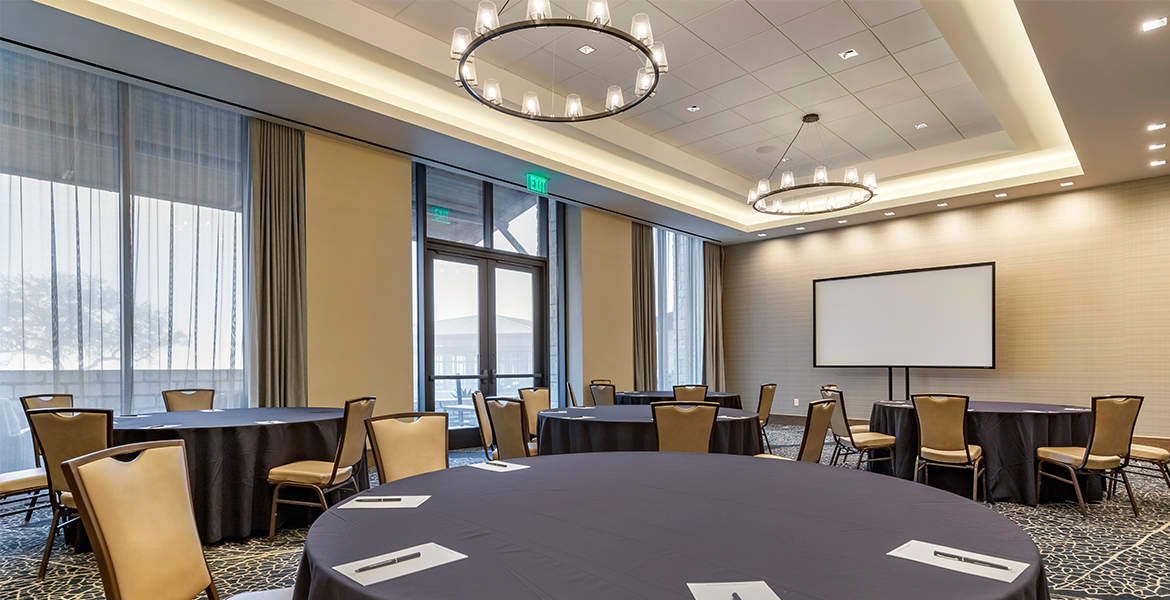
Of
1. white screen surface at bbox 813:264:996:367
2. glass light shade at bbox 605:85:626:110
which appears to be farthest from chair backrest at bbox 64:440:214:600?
white screen surface at bbox 813:264:996:367

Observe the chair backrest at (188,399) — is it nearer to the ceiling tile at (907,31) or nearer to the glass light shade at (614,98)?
the glass light shade at (614,98)

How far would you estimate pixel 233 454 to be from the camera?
13.0ft

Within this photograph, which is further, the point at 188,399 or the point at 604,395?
the point at 604,395

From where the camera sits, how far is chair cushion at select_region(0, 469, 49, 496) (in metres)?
3.63

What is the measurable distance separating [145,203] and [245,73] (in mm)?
1566

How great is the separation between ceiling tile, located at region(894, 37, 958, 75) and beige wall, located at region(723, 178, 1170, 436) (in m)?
4.26

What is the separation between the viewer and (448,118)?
21.9 ft

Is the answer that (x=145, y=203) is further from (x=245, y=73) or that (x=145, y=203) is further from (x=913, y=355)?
(x=913, y=355)

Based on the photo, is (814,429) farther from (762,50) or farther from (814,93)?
(814,93)

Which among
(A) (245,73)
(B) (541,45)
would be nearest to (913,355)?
(B) (541,45)

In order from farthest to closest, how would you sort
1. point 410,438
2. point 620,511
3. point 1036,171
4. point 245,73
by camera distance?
point 1036,171, point 245,73, point 410,438, point 620,511

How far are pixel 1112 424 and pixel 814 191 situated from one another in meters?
5.91

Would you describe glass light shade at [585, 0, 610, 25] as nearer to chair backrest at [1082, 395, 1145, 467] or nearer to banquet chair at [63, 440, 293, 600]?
banquet chair at [63, 440, 293, 600]

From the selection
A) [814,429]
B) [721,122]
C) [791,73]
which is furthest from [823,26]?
[814,429]
